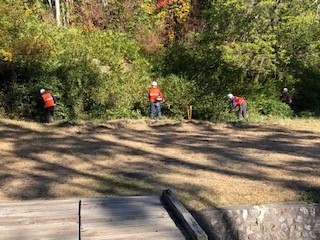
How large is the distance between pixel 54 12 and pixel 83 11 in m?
3.94

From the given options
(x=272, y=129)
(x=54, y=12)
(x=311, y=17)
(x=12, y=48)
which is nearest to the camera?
(x=272, y=129)

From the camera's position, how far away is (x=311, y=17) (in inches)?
732

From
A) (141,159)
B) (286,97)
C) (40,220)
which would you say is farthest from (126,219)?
(286,97)

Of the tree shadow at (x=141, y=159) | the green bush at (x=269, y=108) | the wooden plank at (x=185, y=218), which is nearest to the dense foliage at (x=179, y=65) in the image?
the green bush at (x=269, y=108)

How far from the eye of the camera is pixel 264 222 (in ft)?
17.7

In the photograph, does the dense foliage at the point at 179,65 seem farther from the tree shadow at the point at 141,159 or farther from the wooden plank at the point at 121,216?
the wooden plank at the point at 121,216

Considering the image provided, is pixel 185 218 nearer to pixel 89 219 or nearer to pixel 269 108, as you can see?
pixel 89 219

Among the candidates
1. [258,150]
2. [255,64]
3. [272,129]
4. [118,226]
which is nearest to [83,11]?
[255,64]

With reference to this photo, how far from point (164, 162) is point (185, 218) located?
354 cm

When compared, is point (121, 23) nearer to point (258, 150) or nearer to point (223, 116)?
point (223, 116)

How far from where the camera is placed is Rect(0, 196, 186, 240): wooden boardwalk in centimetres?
409

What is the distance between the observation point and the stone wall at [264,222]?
5.23 m

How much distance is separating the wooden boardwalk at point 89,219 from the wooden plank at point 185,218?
105 millimetres

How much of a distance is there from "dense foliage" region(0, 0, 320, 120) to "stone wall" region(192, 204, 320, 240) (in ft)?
38.7
